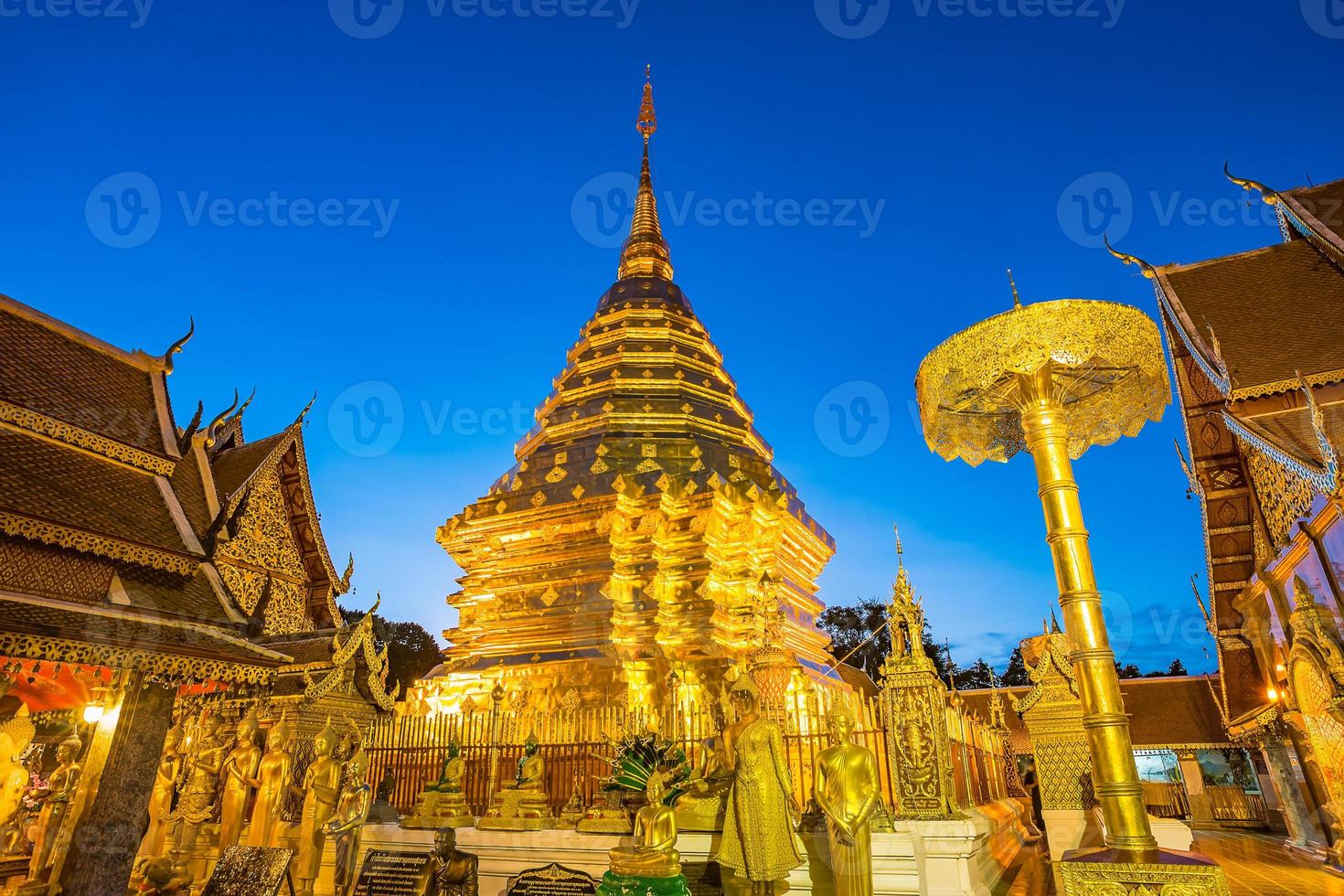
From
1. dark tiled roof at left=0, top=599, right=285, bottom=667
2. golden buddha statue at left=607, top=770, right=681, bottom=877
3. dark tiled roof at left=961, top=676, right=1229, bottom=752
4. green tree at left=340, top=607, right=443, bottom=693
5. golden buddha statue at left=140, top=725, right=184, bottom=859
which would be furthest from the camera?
green tree at left=340, top=607, right=443, bottom=693

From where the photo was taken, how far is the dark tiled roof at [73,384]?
878 centimetres

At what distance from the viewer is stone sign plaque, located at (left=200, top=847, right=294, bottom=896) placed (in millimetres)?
5426

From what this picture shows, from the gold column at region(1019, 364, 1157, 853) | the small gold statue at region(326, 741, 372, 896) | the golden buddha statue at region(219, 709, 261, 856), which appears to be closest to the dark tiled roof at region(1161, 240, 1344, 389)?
the gold column at region(1019, 364, 1157, 853)

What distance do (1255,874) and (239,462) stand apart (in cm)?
1812

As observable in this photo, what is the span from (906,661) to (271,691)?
9260mm

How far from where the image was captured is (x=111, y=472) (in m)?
8.84

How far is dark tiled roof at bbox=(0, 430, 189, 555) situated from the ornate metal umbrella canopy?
8.33m

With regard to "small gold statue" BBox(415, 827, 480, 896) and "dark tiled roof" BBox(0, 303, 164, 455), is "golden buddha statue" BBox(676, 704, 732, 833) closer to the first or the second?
"small gold statue" BBox(415, 827, 480, 896)

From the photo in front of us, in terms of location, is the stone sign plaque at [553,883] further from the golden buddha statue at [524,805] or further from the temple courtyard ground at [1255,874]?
the temple courtyard ground at [1255,874]

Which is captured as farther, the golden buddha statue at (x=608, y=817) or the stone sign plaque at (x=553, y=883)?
the golden buddha statue at (x=608, y=817)

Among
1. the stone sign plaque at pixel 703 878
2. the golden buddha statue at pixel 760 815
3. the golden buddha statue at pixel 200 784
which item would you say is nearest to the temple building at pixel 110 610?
the golden buddha statue at pixel 200 784

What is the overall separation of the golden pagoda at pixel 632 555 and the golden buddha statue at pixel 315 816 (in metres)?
4.71

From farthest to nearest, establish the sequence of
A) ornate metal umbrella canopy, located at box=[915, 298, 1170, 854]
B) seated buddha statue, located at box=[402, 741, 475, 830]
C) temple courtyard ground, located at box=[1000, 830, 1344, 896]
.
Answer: seated buddha statue, located at box=[402, 741, 475, 830] < temple courtyard ground, located at box=[1000, 830, 1344, 896] < ornate metal umbrella canopy, located at box=[915, 298, 1170, 854]

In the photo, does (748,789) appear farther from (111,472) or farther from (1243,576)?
(1243,576)
